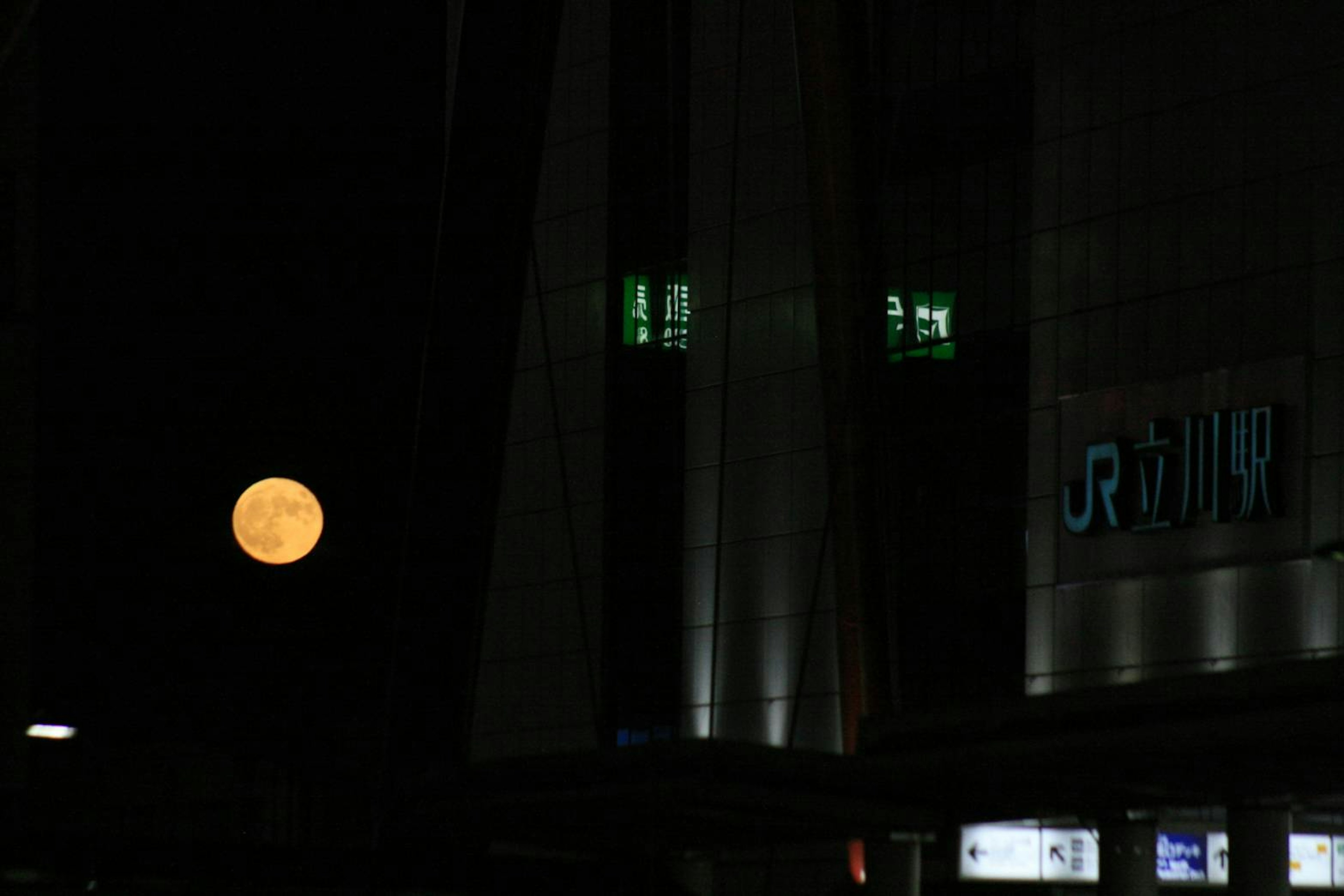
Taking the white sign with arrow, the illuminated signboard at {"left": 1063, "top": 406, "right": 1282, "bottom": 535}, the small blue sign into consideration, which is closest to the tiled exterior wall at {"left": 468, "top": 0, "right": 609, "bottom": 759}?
the white sign with arrow

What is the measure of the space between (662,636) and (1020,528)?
8465mm

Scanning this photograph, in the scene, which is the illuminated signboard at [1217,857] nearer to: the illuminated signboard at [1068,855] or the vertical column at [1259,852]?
the illuminated signboard at [1068,855]

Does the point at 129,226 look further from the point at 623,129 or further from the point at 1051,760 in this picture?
the point at 1051,760

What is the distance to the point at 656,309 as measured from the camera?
36875 mm

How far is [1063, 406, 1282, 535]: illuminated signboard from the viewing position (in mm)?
25172

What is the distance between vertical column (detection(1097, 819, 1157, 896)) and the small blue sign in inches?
220

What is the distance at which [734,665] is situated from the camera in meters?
33.6

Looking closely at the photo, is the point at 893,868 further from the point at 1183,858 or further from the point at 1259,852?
the point at 1183,858

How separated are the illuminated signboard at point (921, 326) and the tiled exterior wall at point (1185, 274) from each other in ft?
6.47

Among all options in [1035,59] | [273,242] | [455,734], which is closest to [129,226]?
[273,242]

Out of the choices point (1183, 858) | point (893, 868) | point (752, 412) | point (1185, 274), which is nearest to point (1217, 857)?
point (1183, 858)

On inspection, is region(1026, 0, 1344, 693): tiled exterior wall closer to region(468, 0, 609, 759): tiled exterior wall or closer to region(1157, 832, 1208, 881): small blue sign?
region(1157, 832, 1208, 881): small blue sign

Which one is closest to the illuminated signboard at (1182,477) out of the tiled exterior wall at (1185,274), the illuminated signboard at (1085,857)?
the tiled exterior wall at (1185,274)

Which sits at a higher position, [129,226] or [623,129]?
[623,129]
